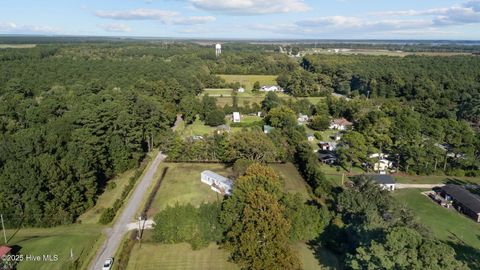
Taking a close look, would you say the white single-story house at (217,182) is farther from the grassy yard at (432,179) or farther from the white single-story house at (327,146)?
the grassy yard at (432,179)

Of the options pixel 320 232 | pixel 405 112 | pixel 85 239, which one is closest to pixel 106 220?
pixel 85 239

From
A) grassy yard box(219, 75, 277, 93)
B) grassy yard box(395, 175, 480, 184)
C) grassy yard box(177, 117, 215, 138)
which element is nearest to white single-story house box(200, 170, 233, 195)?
grassy yard box(177, 117, 215, 138)

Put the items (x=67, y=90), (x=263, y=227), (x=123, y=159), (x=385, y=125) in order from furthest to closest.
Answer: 1. (x=67, y=90)
2. (x=385, y=125)
3. (x=123, y=159)
4. (x=263, y=227)

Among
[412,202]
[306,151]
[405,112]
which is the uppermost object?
[405,112]

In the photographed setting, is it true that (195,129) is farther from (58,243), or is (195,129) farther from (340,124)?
(58,243)

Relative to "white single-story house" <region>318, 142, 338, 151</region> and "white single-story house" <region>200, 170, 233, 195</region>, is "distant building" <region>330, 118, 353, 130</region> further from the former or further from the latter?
"white single-story house" <region>200, 170, 233, 195</region>

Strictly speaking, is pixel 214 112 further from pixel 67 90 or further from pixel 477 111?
pixel 477 111

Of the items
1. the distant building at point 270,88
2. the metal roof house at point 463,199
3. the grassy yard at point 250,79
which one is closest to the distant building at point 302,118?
the distant building at point 270,88
